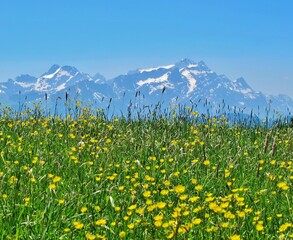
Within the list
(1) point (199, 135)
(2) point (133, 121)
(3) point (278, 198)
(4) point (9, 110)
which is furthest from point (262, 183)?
(4) point (9, 110)

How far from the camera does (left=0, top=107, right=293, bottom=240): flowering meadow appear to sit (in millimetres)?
4008

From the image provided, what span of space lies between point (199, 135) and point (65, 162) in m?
2.74

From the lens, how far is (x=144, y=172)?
593 centimetres

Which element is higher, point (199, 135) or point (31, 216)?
point (199, 135)

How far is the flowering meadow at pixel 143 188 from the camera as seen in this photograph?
401cm

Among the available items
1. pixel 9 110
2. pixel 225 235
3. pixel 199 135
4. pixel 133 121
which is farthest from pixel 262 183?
pixel 9 110

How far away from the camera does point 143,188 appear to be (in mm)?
5164

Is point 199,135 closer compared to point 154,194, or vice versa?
point 154,194

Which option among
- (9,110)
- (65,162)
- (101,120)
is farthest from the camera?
(9,110)

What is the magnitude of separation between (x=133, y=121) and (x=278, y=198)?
5814 mm

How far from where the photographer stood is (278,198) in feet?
16.4

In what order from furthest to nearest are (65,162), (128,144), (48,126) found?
(48,126)
(128,144)
(65,162)

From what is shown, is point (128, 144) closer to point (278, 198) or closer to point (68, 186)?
point (68, 186)

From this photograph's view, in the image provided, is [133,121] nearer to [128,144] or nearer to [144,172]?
[128,144]
